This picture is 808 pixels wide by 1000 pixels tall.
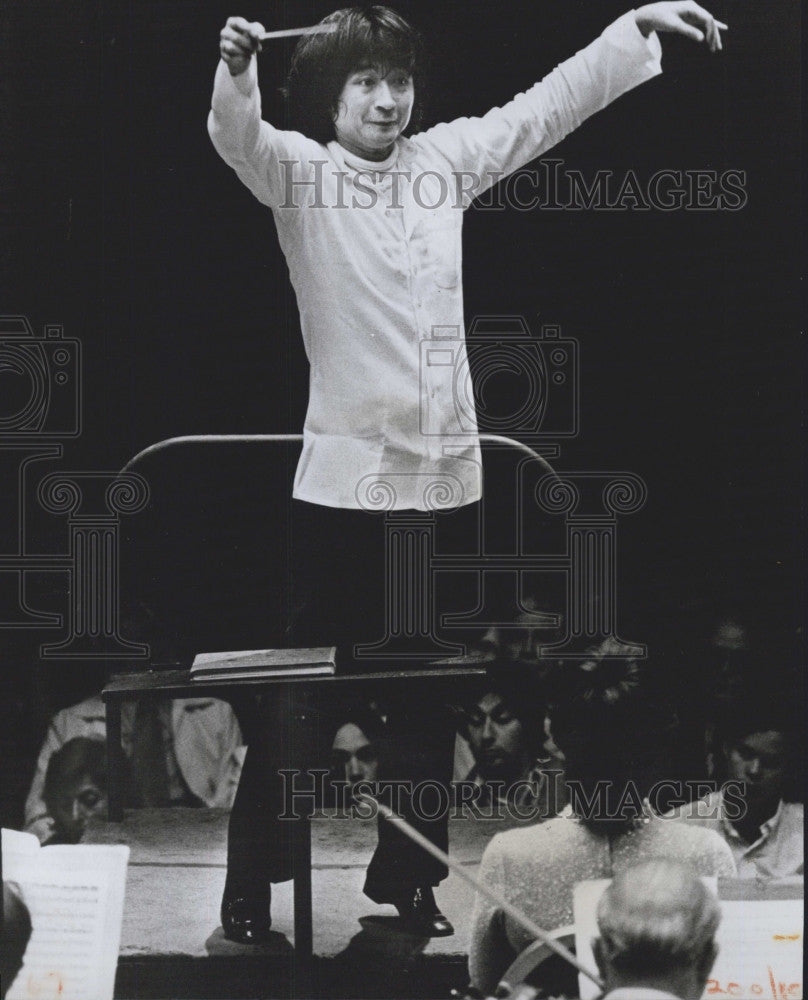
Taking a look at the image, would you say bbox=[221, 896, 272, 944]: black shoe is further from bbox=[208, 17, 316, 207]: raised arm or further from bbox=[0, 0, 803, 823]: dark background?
bbox=[208, 17, 316, 207]: raised arm

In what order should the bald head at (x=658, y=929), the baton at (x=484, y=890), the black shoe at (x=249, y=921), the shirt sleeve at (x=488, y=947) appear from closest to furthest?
the bald head at (x=658, y=929)
the baton at (x=484, y=890)
the shirt sleeve at (x=488, y=947)
the black shoe at (x=249, y=921)

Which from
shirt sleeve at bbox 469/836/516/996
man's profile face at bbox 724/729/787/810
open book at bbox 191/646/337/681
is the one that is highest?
open book at bbox 191/646/337/681

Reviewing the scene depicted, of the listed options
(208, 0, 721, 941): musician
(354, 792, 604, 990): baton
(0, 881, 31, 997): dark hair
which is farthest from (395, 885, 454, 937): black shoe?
(0, 881, 31, 997): dark hair

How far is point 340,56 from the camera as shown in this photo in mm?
4414

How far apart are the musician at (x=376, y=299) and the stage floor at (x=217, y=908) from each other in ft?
0.20

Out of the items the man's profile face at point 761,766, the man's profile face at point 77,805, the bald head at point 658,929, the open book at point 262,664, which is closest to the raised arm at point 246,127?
the open book at point 262,664

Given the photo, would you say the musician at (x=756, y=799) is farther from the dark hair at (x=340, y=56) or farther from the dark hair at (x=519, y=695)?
the dark hair at (x=340, y=56)

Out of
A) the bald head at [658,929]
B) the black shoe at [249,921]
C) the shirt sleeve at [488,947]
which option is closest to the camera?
the bald head at [658,929]

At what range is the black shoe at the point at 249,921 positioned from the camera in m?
4.44

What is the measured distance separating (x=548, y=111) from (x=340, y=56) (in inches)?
26.1

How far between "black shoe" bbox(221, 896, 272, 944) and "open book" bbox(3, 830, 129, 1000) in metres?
0.36

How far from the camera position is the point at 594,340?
14.7 ft

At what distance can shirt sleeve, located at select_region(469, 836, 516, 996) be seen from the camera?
4.33 m

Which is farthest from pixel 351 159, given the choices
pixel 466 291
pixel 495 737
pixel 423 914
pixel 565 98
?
pixel 423 914
